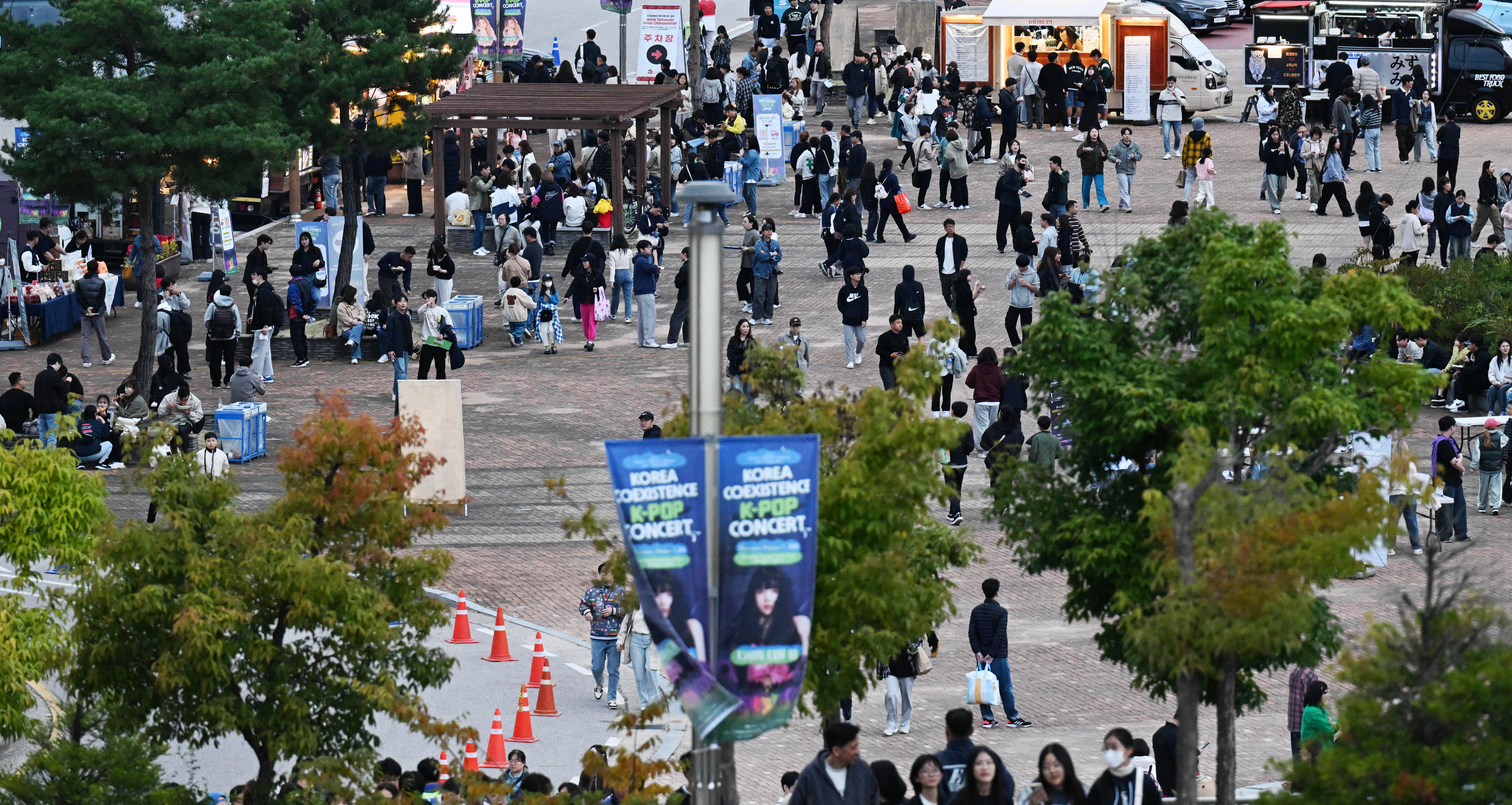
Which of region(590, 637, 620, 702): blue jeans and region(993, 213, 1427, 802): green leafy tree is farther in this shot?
region(590, 637, 620, 702): blue jeans

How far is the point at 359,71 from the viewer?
34469 mm

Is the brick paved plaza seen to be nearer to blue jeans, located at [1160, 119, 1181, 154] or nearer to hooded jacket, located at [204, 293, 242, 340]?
blue jeans, located at [1160, 119, 1181, 154]

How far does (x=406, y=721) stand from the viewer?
13.1m

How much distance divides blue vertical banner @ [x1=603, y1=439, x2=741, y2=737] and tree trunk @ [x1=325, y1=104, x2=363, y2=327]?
70.4 feet

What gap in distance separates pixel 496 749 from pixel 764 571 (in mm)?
6858

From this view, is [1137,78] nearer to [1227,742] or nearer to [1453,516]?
[1453,516]

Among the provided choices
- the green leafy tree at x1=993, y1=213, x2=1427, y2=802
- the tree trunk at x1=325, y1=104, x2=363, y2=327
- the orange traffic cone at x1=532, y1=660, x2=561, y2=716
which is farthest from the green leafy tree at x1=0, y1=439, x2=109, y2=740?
the tree trunk at x1=325, y1=104, x2=363, y2=327

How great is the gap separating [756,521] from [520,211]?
26.4m

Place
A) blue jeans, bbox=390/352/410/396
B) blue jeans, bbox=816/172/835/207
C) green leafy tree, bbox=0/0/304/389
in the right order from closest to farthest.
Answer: green leafy tree, bbox=0/0/304/389 → blue jeans, bbox=390/352/410/396 → blue jeans, bbox=816/172/835/207

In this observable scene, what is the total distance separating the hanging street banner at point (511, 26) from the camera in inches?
1769

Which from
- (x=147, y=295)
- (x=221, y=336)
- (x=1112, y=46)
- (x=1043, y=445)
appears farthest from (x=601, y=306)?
(x=1112, y=46)

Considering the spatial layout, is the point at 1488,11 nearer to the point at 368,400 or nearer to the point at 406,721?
the point at 368,400

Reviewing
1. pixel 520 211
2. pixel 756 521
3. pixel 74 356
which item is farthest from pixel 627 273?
pixel 756 521

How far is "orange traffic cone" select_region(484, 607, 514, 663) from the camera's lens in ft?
66.7
